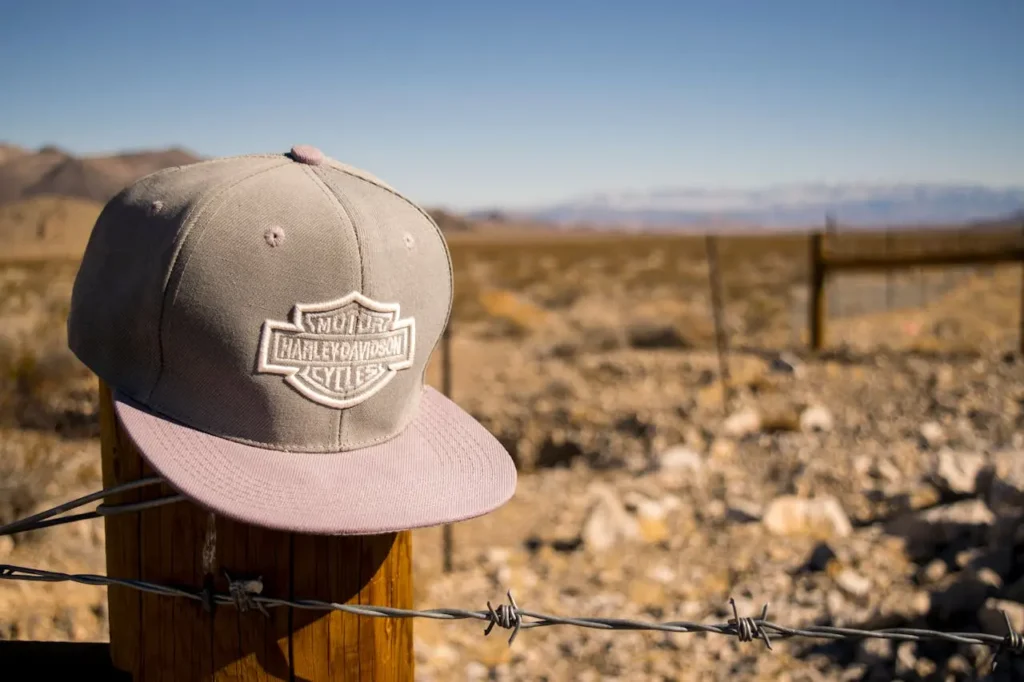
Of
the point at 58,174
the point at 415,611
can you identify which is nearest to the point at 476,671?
the point at 415,611

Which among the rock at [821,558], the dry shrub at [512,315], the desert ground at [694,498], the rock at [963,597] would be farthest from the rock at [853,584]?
the dry shrub at [512,315]

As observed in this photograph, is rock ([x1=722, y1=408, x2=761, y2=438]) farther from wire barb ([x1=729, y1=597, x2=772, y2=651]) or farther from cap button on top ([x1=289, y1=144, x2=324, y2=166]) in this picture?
cap button on top ([x1=289, y1=144, x2=324, y2=166])

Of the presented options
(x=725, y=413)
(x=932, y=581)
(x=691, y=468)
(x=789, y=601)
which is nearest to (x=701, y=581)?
(x=789, y=601)

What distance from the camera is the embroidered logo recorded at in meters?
1.41

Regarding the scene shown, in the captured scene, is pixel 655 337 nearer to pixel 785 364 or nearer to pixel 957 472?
pixel 785 364

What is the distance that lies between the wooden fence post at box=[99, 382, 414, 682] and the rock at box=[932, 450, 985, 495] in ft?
14.0

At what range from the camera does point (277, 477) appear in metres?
1.39

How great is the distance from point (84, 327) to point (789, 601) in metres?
3.63

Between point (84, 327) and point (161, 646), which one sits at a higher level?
point (84, 327)

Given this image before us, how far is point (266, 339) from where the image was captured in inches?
54.9

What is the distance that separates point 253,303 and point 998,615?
3.16 m

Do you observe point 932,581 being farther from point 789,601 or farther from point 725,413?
point 725,413

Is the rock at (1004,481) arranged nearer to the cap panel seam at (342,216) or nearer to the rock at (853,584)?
the rock at (853,584)

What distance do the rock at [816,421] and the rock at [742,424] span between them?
1.25 ft
